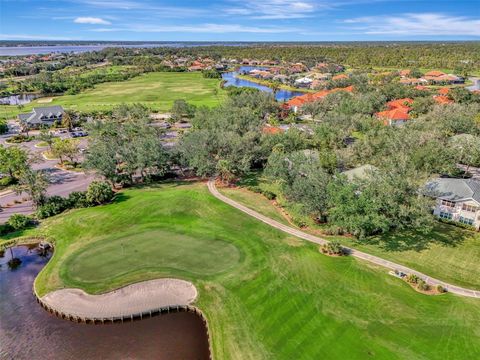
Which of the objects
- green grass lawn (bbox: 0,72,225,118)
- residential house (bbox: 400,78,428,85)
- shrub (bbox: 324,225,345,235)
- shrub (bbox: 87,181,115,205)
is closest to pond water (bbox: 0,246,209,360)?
shrub (bbox: 87,181,115,205)

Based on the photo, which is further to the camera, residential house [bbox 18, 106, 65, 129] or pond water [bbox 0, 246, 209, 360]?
residential house [bbox 18, 106, 65, 129]

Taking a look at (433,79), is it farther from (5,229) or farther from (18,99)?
(18,99)

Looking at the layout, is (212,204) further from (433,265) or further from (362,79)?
(362,79)

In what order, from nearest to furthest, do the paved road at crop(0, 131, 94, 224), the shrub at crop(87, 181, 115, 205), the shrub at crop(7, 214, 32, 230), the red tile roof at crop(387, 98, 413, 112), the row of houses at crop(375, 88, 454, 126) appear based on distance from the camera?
the shrub at crop(7, 214, 32, 230) < the paved road at crop(0, 131, 94, 224) < the shrub at crop(87, 181, 115, 205) < the row of houses at crop(375, 88, 454, 126) < the red tile roof at crop(387, 98, 413, 112)

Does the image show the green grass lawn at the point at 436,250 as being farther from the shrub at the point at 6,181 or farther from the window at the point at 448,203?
the shrub at the point at 6,181

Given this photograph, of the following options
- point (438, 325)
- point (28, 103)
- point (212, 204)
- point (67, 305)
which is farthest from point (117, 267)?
point (28, 103)

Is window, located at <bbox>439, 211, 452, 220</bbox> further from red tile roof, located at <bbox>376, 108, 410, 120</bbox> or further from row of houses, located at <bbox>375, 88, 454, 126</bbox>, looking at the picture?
red tile roof, located at <bbox>376, 108, 410, 120</bbox>
